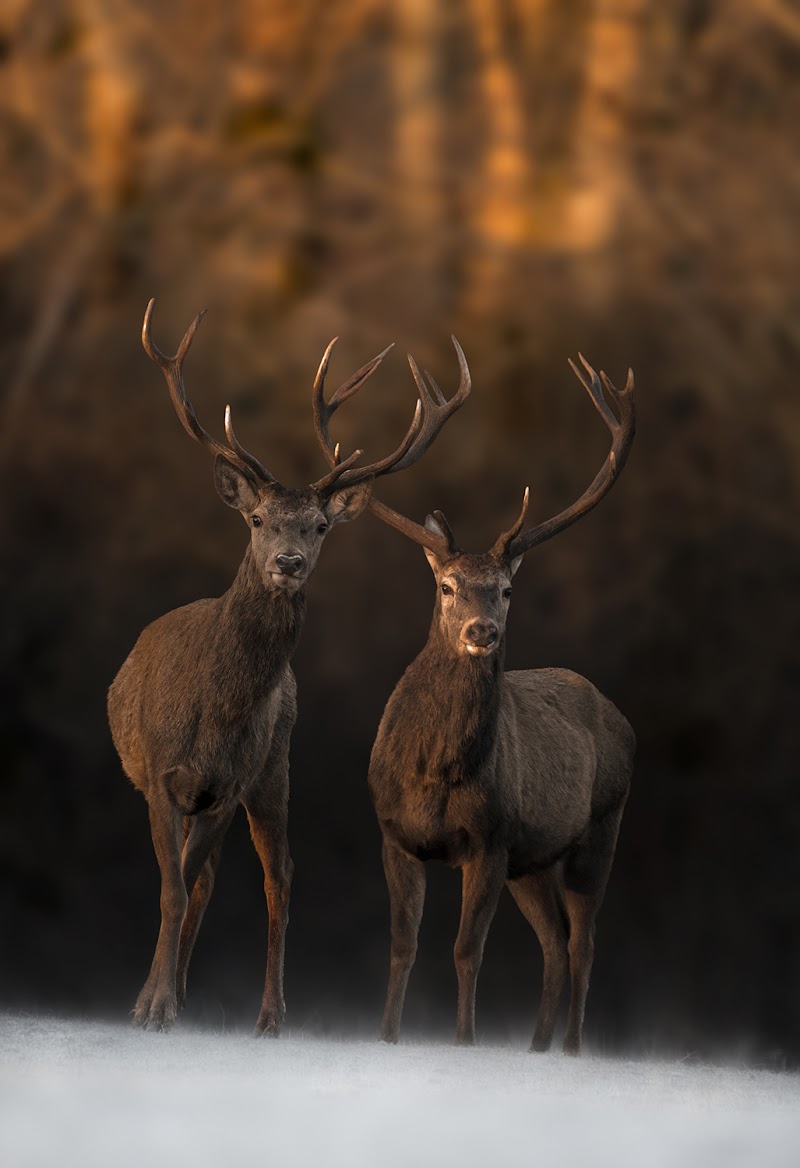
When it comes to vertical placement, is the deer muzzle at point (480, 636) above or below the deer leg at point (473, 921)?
above

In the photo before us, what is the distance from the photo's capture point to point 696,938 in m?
9.23

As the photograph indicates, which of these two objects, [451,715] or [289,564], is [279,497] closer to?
[289,564]

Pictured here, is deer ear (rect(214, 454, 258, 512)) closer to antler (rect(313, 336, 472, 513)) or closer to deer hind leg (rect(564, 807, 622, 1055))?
antler (rect(313, 336, 472, 513))

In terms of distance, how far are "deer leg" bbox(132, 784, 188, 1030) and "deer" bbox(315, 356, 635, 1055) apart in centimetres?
74

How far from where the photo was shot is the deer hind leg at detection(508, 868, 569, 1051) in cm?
776

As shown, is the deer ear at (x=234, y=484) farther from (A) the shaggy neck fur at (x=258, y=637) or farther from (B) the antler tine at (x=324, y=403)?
(B) the antler tine at (x=324, y=403)

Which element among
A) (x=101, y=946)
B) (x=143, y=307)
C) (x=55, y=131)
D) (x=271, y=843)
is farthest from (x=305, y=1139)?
(x=55, y=131)

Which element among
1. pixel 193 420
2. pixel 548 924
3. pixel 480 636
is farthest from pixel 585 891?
pixel 193 420

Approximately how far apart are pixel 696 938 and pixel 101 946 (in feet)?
8.30

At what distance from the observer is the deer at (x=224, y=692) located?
6.96 m

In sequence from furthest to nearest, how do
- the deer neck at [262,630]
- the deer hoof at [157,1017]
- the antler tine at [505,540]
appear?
the antler tine at [505,540]
the deer neck at [262,630]
the deer hoof at [157,1017]

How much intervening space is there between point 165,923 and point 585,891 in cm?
185

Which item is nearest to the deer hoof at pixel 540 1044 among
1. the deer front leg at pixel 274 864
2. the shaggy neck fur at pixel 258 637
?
the deer front leg at pixel 274 864

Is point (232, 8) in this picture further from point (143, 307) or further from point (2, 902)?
point (2, 902)
